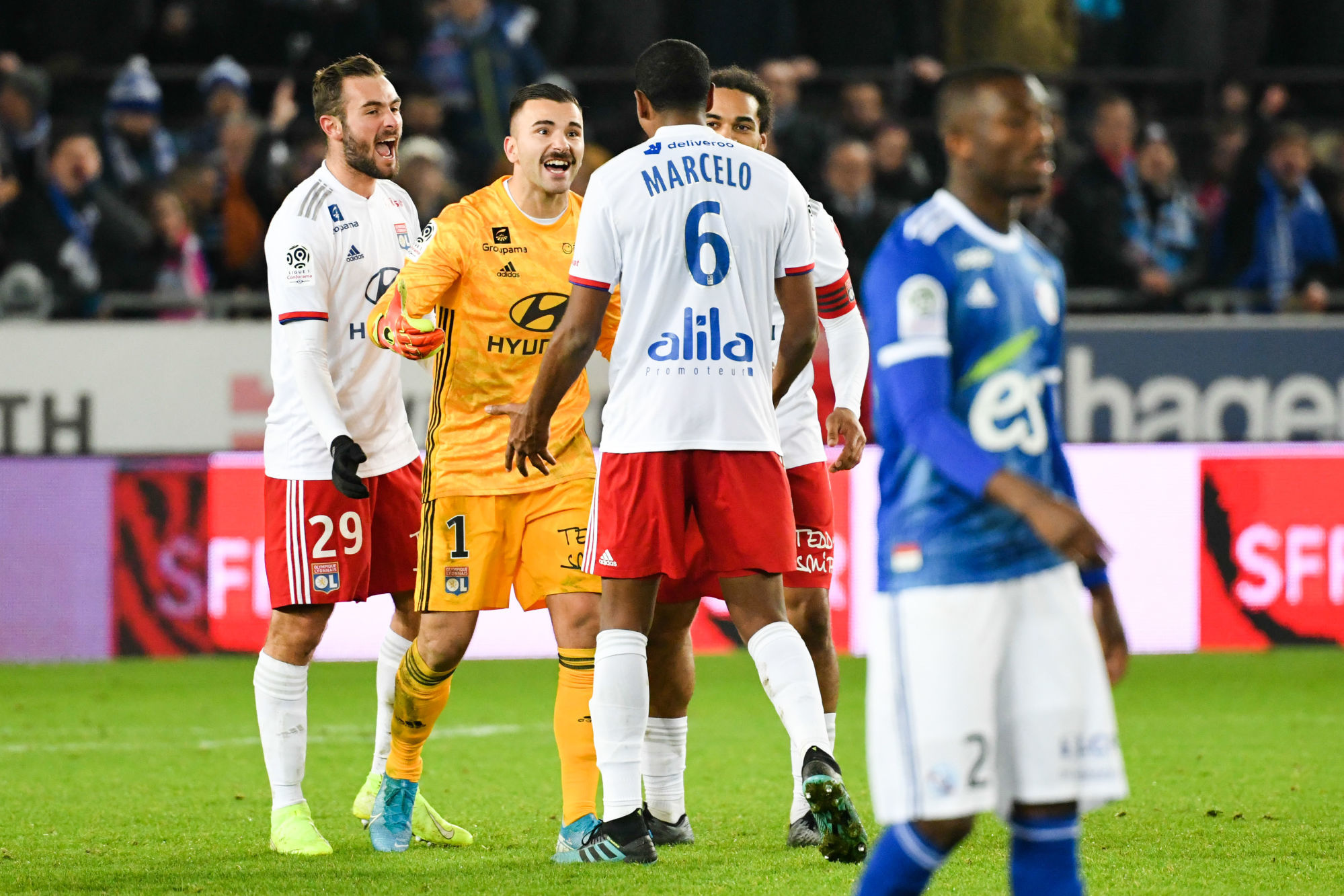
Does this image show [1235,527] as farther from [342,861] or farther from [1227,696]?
[342,861]

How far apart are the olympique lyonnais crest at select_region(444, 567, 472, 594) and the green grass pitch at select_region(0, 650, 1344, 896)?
78 centimetres

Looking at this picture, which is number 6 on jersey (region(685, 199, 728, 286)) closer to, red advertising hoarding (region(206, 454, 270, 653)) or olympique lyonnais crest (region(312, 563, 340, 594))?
olympique lyonnais crest (region(312, 563, 340, 594))

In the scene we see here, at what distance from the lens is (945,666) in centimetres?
355

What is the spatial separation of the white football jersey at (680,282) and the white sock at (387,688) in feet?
4.71

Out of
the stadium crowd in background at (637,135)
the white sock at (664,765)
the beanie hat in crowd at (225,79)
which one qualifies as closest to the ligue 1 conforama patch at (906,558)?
the white sock at (664,765)

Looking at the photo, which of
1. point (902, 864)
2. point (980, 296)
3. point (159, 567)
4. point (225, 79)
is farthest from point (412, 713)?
point (225, 79)

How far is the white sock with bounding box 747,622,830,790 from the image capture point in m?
5.12

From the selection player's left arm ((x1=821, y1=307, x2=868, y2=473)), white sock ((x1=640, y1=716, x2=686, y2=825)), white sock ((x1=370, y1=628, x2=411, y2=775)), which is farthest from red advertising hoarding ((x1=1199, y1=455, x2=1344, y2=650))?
white sock ((x1=370, y1=628, x2=411, y2=775))

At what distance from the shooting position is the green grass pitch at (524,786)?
5.27 metres

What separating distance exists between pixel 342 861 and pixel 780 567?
1.58 m

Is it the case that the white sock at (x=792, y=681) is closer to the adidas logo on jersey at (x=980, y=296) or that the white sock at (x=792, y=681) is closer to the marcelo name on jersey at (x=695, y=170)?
the marcelo name on jersey at (x=695, y=170)

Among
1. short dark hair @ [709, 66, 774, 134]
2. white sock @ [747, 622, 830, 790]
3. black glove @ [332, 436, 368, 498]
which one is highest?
short dark hair @ [709, 66, 774, 134]

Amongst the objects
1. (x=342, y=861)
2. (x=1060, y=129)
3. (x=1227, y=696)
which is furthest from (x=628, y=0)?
(x=342, y=861)

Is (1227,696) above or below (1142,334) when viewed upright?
below
